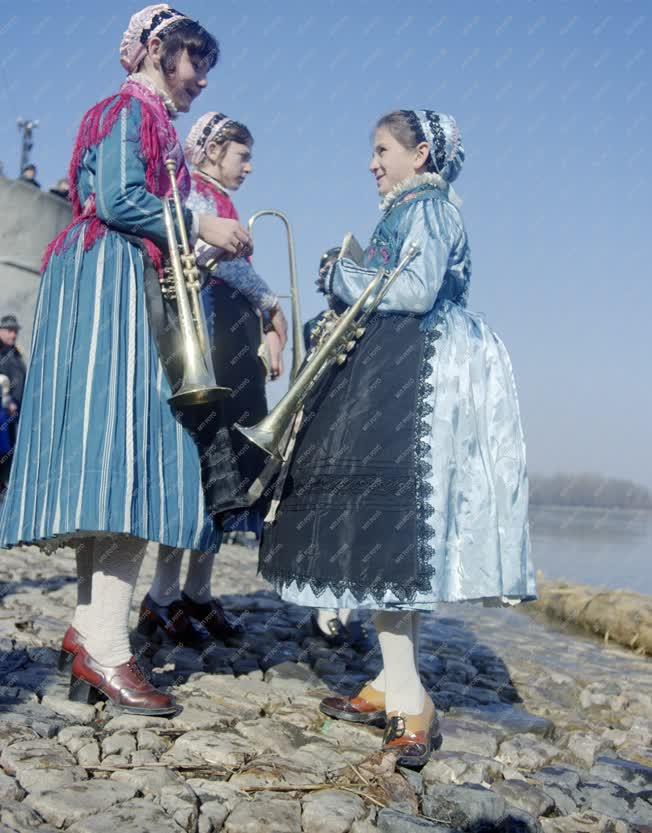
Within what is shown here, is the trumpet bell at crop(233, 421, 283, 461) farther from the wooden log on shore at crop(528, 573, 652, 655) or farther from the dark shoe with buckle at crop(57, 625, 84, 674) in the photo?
the wooden log on shore at crop(528, 573, 652, 655)

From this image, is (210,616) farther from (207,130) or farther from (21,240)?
(21,240)

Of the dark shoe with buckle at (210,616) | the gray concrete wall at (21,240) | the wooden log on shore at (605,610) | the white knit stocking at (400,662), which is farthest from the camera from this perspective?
the gray concrete wall at (21,240)

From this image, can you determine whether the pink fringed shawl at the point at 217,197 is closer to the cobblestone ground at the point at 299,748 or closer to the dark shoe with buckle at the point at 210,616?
the dark shoe with buckle at the point at 210,616

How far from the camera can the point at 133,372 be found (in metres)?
2.56

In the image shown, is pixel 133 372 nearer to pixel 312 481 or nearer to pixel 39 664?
pixel 312 481

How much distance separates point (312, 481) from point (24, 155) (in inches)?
551

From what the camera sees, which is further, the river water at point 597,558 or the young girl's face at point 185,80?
the river water at point 597,558

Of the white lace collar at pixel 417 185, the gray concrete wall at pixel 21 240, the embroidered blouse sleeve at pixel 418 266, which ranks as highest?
the gray concrete wall at pixel 21 240

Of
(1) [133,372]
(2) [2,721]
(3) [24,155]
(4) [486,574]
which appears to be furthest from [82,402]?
(3) [24,155]

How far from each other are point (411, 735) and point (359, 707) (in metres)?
0.35

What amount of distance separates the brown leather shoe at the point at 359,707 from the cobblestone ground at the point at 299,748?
0.04 m

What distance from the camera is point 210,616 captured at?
363 centimetres

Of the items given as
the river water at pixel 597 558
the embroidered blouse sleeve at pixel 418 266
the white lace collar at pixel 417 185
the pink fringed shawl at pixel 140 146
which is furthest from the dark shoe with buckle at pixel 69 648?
the river water at pixel 597 558

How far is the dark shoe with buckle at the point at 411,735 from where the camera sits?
233 centimetres
